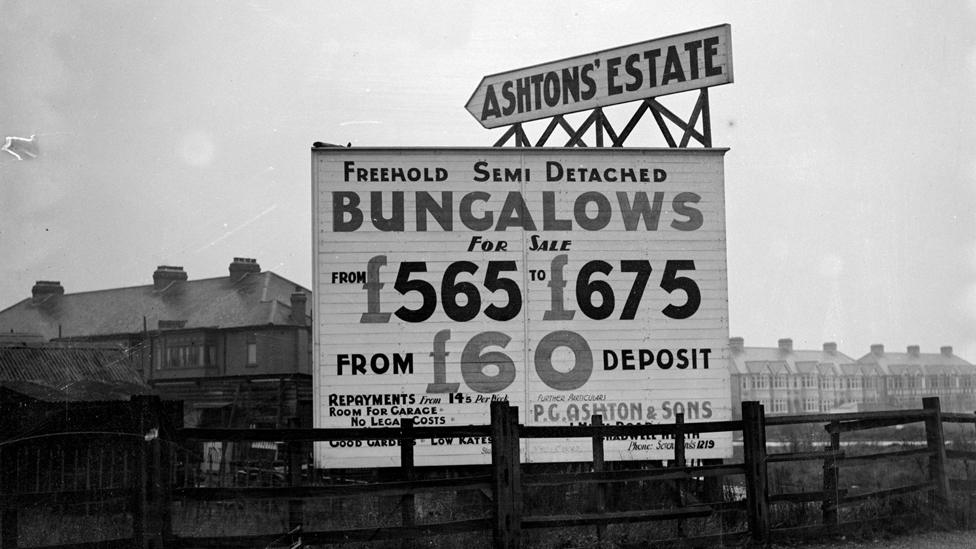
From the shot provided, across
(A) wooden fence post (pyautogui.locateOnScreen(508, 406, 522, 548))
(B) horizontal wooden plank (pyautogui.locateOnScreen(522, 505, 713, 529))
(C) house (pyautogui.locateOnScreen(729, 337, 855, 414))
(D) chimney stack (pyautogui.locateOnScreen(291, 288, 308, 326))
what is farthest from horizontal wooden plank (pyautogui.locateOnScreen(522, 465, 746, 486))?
(C) house (pyautogui.locateOnScreen(729, 337, 855, 414))

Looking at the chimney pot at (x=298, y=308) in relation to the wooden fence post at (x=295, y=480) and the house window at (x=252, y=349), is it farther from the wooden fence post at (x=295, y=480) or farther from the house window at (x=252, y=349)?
the wooden fence post at (x=295, y=480)

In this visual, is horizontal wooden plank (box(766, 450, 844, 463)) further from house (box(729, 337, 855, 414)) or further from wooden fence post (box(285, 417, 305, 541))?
house (box(729, 337, 855, 414))

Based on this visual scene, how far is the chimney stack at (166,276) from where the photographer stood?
181 ft

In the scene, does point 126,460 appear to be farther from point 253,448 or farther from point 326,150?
point 253,448

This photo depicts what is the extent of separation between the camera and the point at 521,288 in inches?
501

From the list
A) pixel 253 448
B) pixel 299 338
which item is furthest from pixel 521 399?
pixel 299 338

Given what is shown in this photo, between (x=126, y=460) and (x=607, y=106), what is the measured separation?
881 centimetres

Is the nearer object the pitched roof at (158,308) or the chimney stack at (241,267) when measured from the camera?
the pitched roof at (158,308)

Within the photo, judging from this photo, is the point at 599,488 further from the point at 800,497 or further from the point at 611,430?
the point at 800,497

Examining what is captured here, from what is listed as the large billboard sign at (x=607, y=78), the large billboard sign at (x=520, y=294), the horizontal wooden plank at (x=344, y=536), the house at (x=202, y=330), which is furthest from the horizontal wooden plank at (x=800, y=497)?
the house at (x=202, y=330)

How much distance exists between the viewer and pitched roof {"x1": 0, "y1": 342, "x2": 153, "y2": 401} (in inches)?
1458

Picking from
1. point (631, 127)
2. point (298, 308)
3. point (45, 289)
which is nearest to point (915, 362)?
point (298, 308)

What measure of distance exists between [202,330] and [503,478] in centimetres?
4428

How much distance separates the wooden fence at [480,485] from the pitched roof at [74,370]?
2573cm
